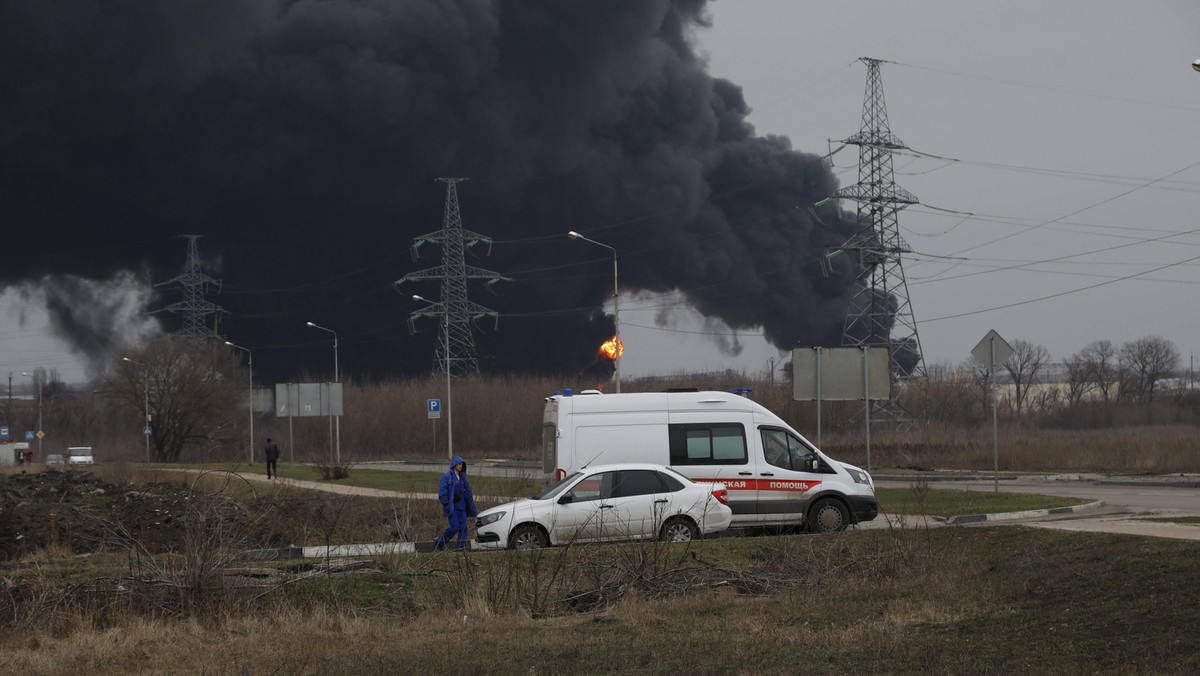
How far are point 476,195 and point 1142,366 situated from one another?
47655mm

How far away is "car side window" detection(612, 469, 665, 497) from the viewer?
53.9 feet

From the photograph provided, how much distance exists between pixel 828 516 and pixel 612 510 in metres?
3.70

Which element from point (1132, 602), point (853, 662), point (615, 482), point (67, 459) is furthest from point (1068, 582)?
point (67, 459)

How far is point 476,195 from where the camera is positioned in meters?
83.1

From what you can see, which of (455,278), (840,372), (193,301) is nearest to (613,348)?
(840,372)

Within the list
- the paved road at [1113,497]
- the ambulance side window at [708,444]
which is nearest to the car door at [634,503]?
the ambulance side window at [708,444]

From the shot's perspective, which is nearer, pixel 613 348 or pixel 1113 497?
pixel 1113 497

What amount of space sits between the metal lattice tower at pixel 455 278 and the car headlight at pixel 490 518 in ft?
179

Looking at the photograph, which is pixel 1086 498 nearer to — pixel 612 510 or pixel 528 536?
pixel 612 510

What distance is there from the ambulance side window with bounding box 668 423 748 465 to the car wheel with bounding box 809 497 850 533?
1294mm

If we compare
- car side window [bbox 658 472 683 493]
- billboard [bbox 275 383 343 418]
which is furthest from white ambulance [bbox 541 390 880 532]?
billboard [bbox 275 383 343 418]

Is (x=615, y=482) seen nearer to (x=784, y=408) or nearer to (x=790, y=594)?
(x=790, y=594)

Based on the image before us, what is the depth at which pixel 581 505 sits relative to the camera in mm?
16219

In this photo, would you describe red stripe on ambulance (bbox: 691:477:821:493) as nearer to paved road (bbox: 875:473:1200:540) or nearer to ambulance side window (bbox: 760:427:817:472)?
ambulance side window (bbox: 760:427:817:472)
